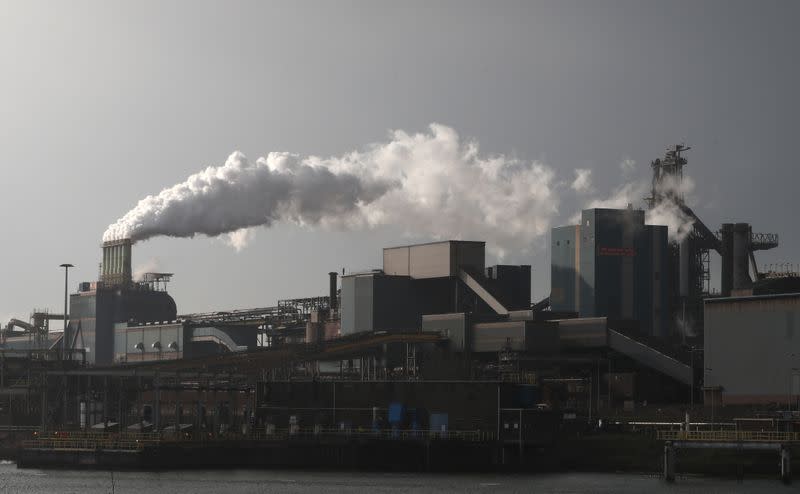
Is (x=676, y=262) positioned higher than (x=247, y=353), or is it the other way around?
(x=676, y=262)

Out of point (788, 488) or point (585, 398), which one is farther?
point (585, 398)

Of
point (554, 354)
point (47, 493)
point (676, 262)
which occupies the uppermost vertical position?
point (676, 262)

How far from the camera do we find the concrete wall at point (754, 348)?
129375mm

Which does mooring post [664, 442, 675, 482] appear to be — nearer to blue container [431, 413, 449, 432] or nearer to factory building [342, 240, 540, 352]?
blue container [431, 413, 449, 432]

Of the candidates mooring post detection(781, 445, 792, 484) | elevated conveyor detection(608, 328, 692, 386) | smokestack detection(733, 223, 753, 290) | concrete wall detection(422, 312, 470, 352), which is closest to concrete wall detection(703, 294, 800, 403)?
elevated conveyor detection(608, 328, 692, 386)

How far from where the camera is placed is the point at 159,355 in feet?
642

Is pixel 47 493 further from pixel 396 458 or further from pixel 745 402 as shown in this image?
pixel 745 402

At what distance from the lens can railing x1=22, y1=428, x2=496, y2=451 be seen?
109m

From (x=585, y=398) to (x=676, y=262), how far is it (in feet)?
137

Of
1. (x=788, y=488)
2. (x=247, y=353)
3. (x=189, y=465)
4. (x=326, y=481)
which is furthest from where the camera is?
(x=247, y=353)

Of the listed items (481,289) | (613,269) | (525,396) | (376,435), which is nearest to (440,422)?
(376,435)

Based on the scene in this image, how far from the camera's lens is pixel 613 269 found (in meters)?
174

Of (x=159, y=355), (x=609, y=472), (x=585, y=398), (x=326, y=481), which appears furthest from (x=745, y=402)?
(x=159, y=355)

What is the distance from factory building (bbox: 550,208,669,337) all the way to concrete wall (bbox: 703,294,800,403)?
3518cm
